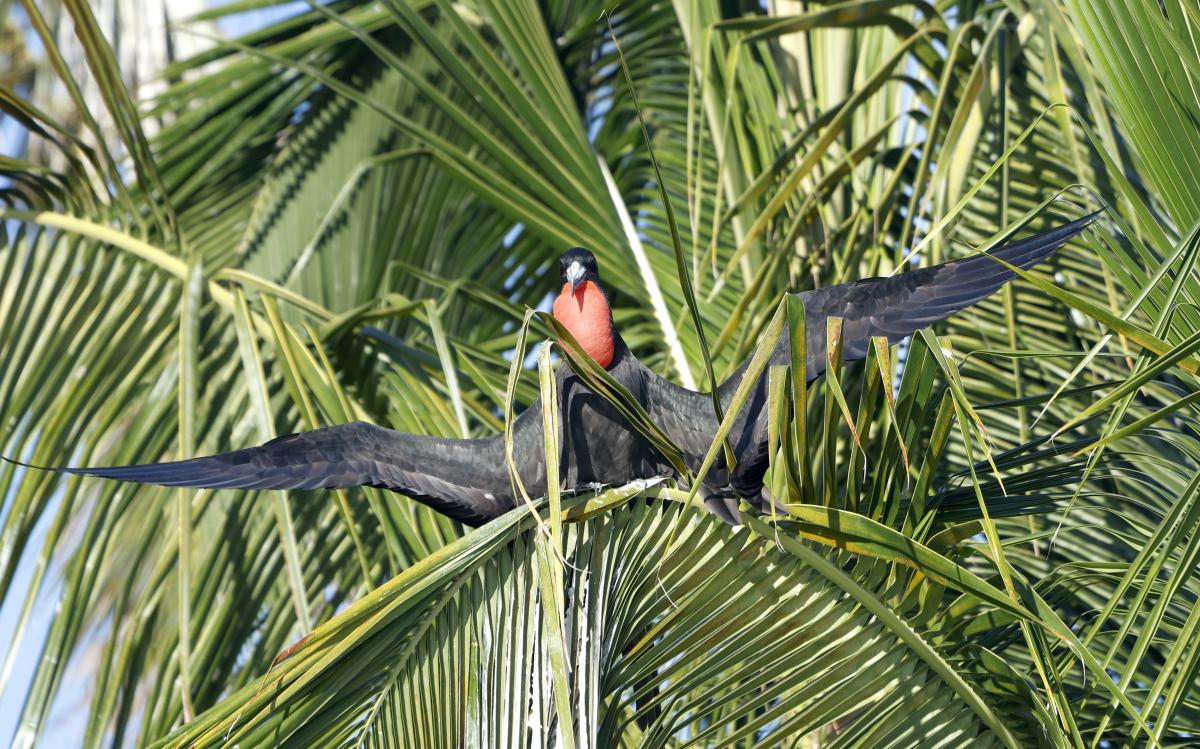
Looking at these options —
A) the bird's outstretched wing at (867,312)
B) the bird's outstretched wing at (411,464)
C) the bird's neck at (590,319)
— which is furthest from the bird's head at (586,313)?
the bird's outstretched wing at (867,312)

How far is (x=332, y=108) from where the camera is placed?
19.1 ft

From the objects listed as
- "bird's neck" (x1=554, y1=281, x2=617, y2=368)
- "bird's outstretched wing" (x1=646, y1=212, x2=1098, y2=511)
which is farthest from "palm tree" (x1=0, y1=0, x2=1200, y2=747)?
"bird's neck" (x1=554, y1=281, x2=617, y2=368)

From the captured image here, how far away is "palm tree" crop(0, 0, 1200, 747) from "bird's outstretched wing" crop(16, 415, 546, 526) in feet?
Result: 0.51

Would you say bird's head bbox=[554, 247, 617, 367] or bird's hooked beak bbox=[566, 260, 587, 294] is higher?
bird's hooked beak bbox=[566, 260, 587, 294]

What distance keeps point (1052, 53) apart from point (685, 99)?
2285mm

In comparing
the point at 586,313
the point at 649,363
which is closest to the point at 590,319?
the point at 586,313

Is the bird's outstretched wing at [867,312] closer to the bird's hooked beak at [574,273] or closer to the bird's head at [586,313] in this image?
the bird's head at [586,313]

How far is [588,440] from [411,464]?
1.14 feet

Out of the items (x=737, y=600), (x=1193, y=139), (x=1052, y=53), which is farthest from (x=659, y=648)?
(x=1052, y=53)

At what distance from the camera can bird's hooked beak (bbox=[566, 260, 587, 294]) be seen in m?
3.04

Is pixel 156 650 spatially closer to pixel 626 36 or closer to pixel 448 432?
pixel 448 432

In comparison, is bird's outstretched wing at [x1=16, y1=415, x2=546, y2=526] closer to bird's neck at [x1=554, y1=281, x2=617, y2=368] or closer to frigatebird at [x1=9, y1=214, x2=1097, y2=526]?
frigatebird at [x1=9, y1=214, x2=1097, y2=526]

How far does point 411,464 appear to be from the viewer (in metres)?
2.79

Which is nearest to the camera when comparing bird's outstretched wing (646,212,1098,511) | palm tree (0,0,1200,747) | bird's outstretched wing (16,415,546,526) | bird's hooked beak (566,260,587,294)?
palm tree (0,0,1200,747)
